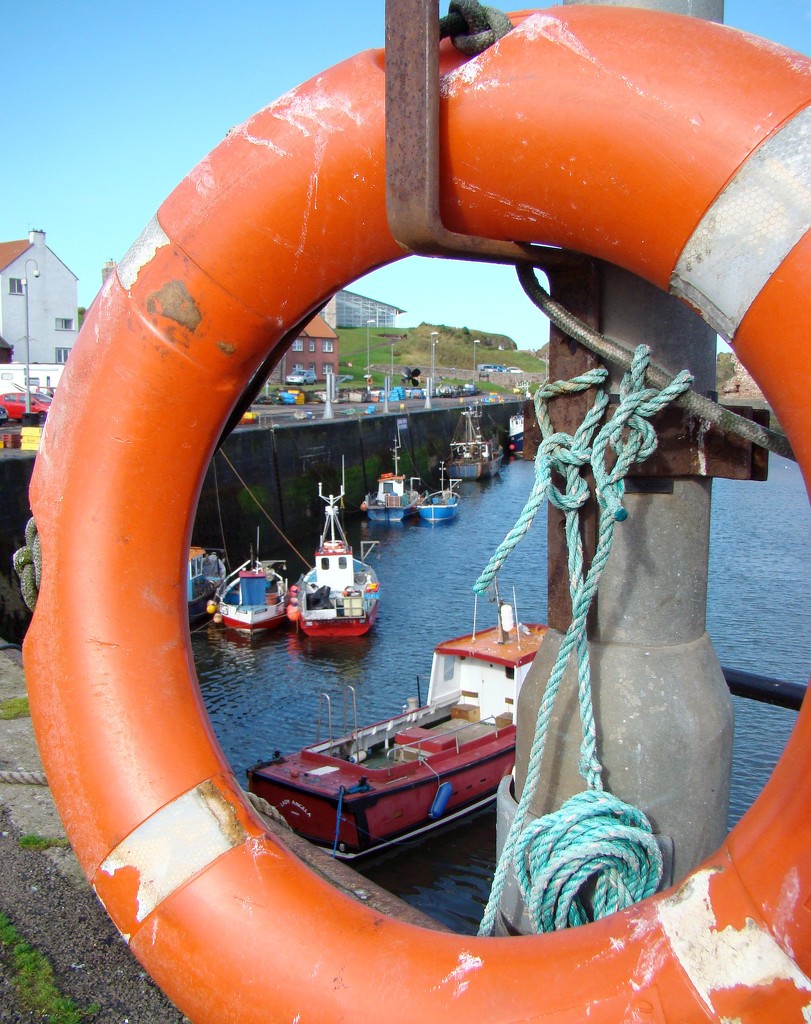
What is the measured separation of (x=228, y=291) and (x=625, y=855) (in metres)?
1.42

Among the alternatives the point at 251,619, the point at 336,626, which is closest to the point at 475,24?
the point at 336,626

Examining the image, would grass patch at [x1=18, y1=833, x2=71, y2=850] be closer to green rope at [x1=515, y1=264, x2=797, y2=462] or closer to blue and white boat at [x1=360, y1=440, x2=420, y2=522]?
green rope at [x1=515, y1=264, x2=797, y2=462]

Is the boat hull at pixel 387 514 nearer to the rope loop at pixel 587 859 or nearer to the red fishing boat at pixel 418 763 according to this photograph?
the red fishing boat at pixel 418 763

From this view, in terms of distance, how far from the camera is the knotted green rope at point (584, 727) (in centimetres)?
187

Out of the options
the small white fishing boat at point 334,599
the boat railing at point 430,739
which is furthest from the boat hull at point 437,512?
the boat railing at point 430,739

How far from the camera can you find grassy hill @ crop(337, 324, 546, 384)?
70.6 meters

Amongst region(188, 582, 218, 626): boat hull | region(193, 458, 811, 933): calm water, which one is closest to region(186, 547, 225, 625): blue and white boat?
region(188, 582, 218, 626): boat hull

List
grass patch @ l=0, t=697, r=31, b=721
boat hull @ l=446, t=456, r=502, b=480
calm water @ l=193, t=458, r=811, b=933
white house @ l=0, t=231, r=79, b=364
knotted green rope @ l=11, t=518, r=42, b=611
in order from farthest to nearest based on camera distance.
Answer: boat hull @ l=446, t=456, r=502, b=480
white house @ l=0, t=231, r=79, b=364
calm water @ l=193, t=458, r=811, b=933
grass patch @ l=0, t=697, r=31, b=721
knotted green rope @ l=11, t=518, r=42, b=611

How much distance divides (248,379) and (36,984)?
1705 millimetres

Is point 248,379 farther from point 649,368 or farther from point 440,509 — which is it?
point 440,509

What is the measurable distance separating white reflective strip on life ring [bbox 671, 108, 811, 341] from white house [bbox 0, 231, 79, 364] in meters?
37.1

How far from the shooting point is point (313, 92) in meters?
1.91

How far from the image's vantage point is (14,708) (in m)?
4.57

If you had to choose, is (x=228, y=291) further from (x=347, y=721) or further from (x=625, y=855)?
(x=347, y=721)
